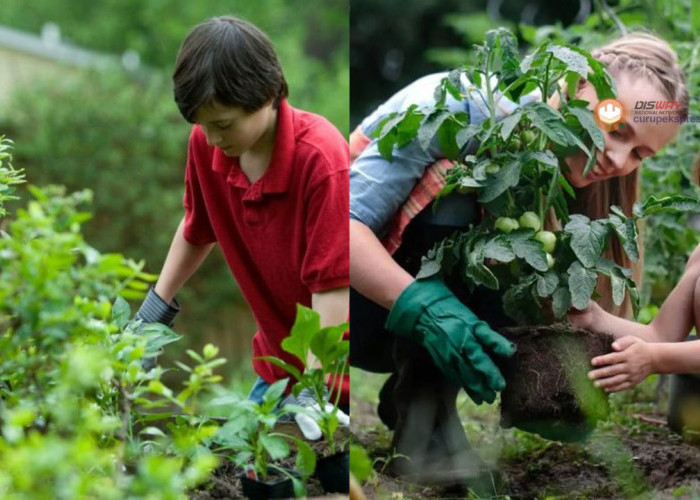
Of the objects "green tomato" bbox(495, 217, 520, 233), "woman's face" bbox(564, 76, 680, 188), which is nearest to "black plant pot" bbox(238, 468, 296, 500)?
"green tomato" bbox(495, 217, 520, 233)

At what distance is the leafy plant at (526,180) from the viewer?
2.03m

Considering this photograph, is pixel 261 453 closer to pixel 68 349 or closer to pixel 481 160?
pixel 68 349

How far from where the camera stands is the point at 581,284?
6.66 feet

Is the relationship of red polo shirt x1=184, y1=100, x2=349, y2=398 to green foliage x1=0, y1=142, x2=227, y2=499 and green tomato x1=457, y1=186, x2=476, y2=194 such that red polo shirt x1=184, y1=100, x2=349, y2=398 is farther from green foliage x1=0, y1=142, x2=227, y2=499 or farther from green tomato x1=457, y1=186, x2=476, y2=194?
green foliage x1=0, y1=142, x2=227, y2=499

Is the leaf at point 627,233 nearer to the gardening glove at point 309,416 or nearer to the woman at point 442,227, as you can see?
the woman at point 442,227

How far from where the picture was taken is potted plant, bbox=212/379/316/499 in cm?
184

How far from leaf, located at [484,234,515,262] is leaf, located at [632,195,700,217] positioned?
1.04ft

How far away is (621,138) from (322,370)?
900 millimetres

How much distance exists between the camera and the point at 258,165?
6.91 ft

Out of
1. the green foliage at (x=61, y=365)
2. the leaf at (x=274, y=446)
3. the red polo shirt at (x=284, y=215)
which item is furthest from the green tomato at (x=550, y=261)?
the green foliage at (x=61, y=365)

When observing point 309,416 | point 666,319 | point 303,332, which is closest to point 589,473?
point 666,319

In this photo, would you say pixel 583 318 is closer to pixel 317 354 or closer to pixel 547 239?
pixel 547 239

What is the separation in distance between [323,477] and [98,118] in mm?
2380

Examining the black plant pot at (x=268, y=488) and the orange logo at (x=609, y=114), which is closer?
the black plant pot at (x=268, y=488)
